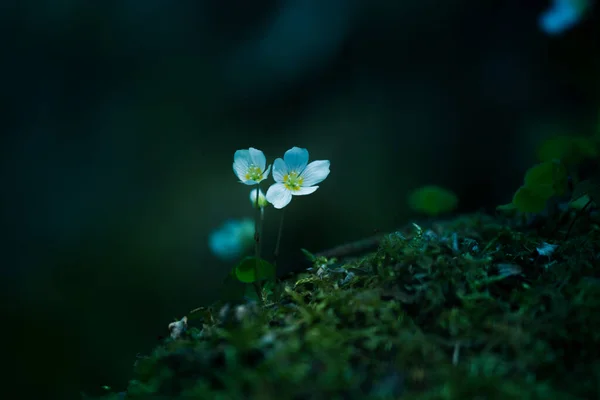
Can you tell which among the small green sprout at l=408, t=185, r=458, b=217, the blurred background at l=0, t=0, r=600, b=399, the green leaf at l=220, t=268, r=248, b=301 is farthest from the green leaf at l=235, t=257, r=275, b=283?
the blurred background at l=0, t=0, r=600, b=399

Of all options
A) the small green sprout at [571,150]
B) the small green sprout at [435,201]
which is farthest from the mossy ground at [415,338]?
the small green sprout at [435,201]

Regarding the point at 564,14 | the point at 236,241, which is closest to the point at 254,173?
the point at 236,241

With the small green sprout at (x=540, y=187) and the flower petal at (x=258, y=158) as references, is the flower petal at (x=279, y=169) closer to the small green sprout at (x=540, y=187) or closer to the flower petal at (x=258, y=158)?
the flower petal at (x=258, y=158)

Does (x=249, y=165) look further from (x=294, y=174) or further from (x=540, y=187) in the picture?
(x=540, y=187)

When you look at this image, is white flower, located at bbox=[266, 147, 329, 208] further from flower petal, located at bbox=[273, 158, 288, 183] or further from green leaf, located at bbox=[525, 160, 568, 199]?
green leaf, located at bbox=[525, 160, 568, 199]

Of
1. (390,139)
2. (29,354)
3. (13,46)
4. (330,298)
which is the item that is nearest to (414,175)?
(390,139)

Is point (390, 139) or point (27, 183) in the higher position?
point (27, 183)

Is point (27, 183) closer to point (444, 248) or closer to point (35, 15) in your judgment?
point (35, 15)
